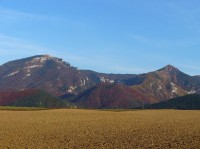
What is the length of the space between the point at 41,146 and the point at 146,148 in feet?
33.9

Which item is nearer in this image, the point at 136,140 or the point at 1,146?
the point at 1,146

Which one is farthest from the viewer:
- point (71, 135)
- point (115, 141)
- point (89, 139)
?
point (71, 135)

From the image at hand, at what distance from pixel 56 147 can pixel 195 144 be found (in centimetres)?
1284

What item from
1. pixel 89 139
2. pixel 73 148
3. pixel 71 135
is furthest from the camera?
pixel 71 135

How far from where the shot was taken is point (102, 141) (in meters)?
38.3

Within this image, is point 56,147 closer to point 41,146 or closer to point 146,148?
point 41,146

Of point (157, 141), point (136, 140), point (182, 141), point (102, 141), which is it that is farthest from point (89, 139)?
point (182, 141)

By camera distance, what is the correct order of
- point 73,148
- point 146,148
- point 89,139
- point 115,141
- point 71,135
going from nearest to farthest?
1. point 146,148
2. point 73,148
3. point 115,141
4. point 89,139
5. point 71,135

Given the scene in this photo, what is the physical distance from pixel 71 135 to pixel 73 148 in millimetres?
10307

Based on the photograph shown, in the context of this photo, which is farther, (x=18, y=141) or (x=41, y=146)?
(x=18, y=141)

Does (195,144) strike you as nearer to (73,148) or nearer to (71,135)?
(73,148)

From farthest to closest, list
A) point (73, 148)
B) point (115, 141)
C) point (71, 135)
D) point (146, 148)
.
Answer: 1. point (71, 135)
2. point (115, 141)
3. point (73, 148)
4. point (146, 148)

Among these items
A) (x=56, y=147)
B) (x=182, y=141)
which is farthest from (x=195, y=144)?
(x=56, y=147)

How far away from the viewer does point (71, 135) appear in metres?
44.8
